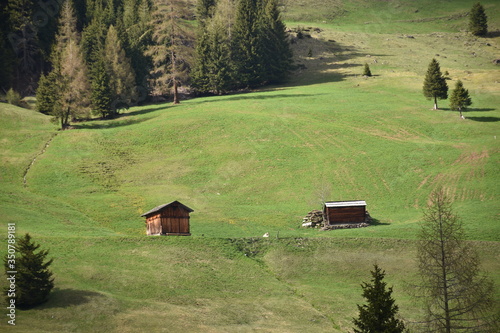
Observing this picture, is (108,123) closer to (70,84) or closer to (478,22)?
(70,84)

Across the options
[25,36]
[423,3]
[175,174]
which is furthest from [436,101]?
[423,3]

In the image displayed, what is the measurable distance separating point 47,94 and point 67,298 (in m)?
64.8

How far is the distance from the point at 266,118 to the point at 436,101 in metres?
26.5

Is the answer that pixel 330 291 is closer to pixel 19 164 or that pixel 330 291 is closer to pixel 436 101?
pixel 19 164

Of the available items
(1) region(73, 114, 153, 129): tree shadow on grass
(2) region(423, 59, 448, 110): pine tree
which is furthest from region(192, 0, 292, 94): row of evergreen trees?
(2) region(423, 59, 448, 110): pine tree

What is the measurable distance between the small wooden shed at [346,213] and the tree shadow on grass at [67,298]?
1058 inches

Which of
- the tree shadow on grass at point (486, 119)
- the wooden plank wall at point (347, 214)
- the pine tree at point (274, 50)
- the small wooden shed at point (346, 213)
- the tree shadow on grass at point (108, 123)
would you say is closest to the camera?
the small wooden shed at point (346, 213)

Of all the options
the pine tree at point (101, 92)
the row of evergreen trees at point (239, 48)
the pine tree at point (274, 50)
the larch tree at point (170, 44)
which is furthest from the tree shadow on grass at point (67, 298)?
the pine tree at point (274, 50)

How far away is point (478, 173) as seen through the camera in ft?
230

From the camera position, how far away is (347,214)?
60594 millimetres

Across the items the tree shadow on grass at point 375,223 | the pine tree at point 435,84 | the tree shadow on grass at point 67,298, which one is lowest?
the tree shadow on grass at point 67,298

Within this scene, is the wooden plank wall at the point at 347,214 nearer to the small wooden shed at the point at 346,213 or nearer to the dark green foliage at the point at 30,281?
the small wooden shed at the point at 346,213

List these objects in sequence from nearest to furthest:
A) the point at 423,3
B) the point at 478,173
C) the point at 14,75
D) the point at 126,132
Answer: the point at 478,173
the point at 126,132
the point at 14,75
the point at 423,3

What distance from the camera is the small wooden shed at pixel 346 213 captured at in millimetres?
60375
